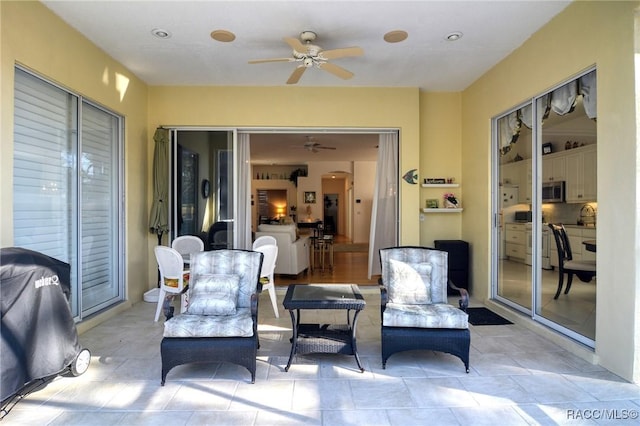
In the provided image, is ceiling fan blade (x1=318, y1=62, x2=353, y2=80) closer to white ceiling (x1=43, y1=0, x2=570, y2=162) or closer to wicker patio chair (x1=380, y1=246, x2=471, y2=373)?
white ceiling (x1=43, y1=0, x2=570, y2=162)

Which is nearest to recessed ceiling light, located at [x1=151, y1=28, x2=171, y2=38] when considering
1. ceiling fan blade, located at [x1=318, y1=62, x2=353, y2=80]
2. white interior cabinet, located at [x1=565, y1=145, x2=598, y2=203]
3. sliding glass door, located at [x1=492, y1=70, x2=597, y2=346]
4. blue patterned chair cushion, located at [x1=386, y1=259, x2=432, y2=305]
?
ceiling fan blade, located at [x1=318, y1=62, x2=353, y2=80]

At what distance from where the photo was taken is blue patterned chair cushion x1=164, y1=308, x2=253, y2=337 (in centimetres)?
257

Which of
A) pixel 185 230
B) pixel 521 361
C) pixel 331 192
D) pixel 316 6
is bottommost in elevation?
pixel 521 361

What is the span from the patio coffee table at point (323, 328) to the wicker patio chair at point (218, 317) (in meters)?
0.31

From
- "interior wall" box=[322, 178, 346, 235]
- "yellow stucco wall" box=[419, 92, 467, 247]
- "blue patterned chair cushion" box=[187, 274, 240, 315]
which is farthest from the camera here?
"interior wall" box=[322, 178, 346, 235]

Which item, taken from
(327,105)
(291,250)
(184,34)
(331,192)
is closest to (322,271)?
(291,250)

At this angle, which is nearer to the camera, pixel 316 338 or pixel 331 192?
pixel 316 338

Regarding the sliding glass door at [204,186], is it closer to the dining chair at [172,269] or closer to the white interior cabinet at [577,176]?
the dining chair at [172,269]

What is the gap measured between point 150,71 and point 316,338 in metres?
3.99

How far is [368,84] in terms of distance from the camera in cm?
506

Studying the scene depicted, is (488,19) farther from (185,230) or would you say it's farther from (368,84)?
(185,230)

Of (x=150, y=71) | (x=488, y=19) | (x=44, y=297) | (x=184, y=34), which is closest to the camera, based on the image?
(x=44, y=297)

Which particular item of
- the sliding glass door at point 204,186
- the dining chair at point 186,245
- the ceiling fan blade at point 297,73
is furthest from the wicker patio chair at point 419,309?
the sliding glass door at point 204,186

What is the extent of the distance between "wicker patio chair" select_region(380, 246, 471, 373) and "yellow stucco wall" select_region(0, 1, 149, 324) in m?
3.10
